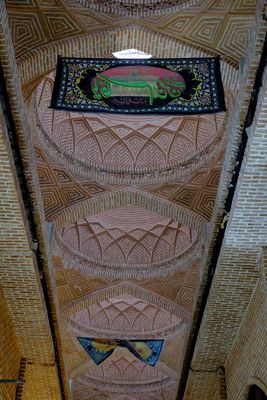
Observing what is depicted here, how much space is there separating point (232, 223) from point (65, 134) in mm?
3472

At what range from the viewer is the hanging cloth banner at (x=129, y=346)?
8.64m

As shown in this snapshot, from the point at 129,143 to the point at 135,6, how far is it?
3.25m

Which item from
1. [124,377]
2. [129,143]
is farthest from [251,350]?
[124,377]

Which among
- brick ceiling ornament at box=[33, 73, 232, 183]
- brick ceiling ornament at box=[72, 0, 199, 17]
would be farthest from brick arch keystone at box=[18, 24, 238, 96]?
brick ceiling ornament at box=[33, 73, 232, 183]

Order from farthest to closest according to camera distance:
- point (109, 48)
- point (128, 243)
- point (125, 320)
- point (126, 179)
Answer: point (125, 320) → point (128, 243) → point (126, 179) → point (109, 48)

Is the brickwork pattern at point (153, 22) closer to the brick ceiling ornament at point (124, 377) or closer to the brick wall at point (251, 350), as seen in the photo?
the brick wall at point (251, 350)

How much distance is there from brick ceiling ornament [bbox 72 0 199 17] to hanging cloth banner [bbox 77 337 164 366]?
543 cm

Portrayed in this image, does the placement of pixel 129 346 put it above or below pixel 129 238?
below

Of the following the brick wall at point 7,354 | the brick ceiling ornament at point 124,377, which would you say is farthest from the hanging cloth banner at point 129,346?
the brick ceiling ornament at point 124,377

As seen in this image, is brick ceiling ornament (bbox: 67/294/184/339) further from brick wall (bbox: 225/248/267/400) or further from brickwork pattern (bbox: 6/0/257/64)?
brickwork pattern (bbox: 6/0/257/64)

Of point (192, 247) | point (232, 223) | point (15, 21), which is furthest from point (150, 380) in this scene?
point (15, 21)

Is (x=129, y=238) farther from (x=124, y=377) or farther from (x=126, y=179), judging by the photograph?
(x=124, y=377)

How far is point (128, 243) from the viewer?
9.48 m

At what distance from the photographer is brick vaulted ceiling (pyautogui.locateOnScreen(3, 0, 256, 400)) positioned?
4.59m
